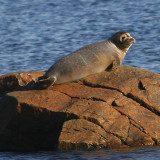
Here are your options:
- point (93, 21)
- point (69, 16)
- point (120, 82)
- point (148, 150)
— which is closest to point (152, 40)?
point (93, 21)

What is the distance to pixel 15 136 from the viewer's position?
9.02 metres

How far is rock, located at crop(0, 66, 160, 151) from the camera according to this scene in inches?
330

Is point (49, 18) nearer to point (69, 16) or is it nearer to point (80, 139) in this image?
point (69, 16)

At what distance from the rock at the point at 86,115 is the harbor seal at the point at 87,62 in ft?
0.50

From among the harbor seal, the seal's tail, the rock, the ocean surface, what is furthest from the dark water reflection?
the seal's tail

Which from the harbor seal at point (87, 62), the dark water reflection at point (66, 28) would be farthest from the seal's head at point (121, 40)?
the dark water reflection at point (66, 28)

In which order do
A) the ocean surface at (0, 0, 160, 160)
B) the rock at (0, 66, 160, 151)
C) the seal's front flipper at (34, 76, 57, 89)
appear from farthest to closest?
the seal's front flipper at (34, 76, 57, 89) → the ocean surface at (0, 0, 160, 160) → the rock at (0, 66, 160, 151)

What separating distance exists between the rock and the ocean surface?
29cm

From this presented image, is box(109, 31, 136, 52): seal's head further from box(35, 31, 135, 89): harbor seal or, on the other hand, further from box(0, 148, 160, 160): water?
box(0, 148, 160, 160): water

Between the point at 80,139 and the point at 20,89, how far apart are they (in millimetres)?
1798

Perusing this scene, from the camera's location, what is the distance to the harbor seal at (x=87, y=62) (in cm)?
Answer: 955

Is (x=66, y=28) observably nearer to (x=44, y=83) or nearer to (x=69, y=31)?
(x=69, y=31)

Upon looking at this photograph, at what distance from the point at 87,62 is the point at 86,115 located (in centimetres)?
158

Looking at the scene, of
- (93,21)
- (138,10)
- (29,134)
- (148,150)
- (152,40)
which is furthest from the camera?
(138,10)
